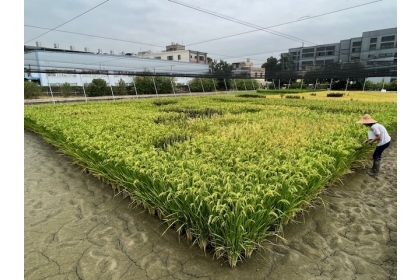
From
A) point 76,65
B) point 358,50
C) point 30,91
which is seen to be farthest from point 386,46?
point 30,91

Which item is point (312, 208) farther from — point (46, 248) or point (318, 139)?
point (46, 248)

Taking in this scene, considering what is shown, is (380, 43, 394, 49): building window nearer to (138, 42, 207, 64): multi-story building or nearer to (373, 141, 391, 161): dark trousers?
(138, 42, 207, 64): multi-story building

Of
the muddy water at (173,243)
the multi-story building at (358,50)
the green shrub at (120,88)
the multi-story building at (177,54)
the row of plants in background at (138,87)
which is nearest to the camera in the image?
the muddy water at (173,243)

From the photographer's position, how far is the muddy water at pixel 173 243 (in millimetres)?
2170

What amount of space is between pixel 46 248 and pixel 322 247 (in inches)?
113

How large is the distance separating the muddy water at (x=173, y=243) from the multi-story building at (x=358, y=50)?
32.2 meters

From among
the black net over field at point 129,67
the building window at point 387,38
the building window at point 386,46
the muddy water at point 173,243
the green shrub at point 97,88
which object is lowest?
the muddy water at point 173,243

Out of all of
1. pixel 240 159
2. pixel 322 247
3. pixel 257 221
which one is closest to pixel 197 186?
pixel 257 221

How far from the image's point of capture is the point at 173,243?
2.54 m

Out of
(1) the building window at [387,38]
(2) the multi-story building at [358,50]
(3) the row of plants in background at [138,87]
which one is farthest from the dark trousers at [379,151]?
(1) the building window at [387,38]

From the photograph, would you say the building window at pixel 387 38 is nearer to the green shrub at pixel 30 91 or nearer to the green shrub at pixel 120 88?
the green shrub at pixel 120 88

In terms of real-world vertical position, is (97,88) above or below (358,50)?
below

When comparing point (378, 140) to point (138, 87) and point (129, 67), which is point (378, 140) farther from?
point (129, 67)

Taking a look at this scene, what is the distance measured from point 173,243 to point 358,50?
185 feet
